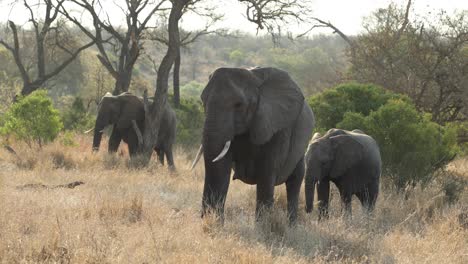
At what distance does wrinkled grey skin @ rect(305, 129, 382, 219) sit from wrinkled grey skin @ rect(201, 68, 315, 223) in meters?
1.72

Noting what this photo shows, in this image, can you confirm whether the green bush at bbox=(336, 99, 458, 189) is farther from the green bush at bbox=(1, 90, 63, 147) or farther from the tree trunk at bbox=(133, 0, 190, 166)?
the green bush at bbox=(1, 90, 63, 147)

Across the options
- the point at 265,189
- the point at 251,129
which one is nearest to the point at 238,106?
the point at 251,129

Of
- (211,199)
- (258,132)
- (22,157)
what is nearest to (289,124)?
(258,132)

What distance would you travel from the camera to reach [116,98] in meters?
15.0

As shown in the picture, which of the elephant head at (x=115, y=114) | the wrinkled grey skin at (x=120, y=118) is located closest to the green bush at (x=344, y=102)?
the wrinkled grey skin at (x=120, y=118)

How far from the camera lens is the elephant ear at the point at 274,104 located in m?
6.70

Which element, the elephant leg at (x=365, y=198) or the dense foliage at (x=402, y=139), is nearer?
the elephant leg at (x=365, y=198)

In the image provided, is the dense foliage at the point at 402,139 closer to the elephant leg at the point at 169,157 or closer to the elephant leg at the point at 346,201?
the elephant leg at the point at 346,201

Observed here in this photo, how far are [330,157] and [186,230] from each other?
3.65 meters

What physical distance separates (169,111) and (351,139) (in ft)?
26.3

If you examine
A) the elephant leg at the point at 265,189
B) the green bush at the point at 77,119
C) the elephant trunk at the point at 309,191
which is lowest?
the green bush at the point at 77,119

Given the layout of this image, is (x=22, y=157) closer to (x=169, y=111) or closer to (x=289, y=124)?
(x=169, y=111)

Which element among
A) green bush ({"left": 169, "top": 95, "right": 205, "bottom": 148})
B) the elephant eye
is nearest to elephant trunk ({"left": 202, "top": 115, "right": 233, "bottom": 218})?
the elephant eye

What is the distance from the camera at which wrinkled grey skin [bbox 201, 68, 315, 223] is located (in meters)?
6.43
